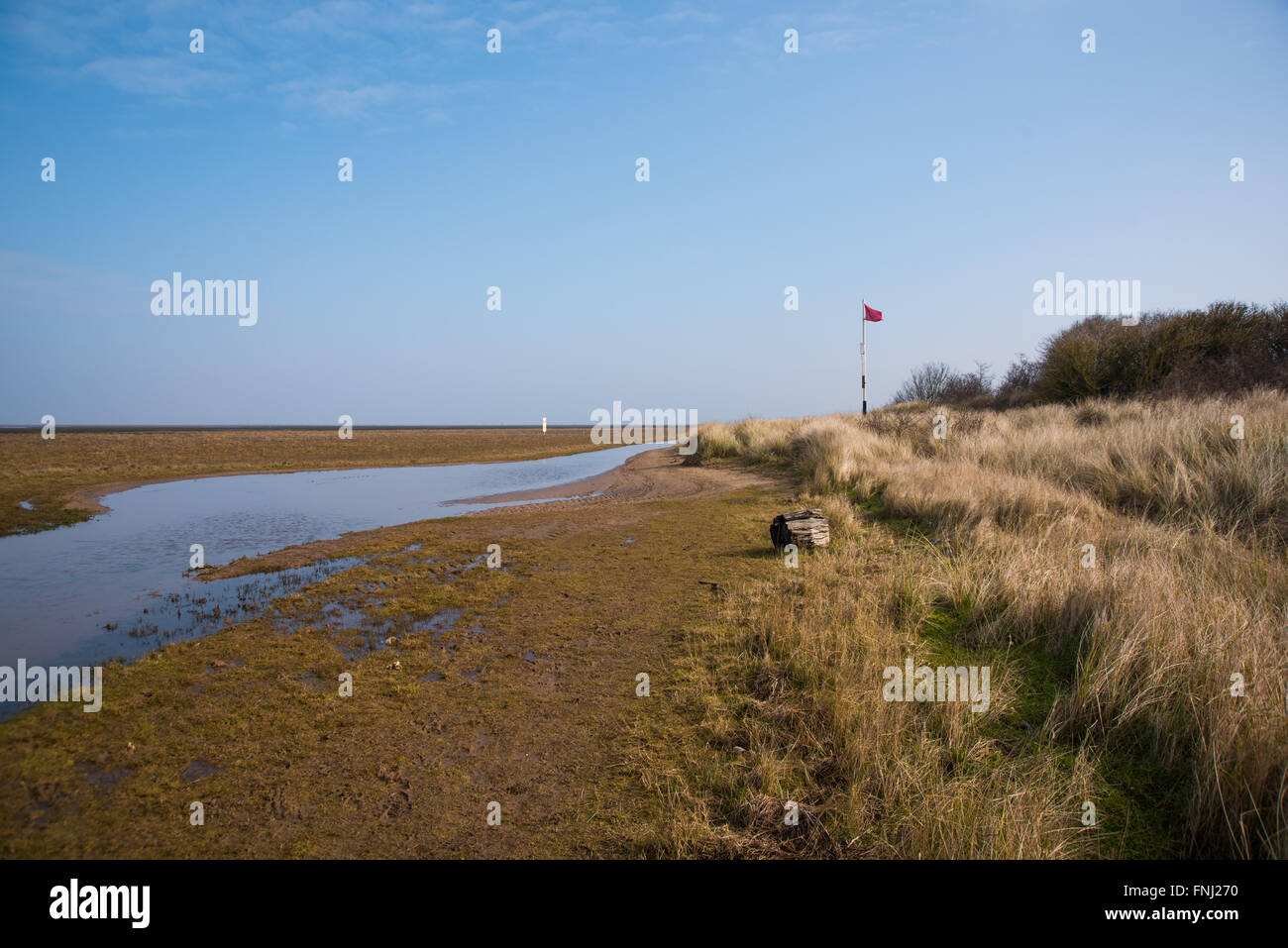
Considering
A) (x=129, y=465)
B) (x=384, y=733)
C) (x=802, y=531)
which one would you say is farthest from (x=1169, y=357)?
(x=129, y=465)

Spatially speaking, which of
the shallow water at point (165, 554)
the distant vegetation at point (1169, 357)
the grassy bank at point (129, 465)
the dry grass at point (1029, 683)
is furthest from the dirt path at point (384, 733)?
the distant vegetation at point (1169, 357)

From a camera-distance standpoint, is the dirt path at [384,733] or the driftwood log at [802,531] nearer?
the dirt path at [384,733]

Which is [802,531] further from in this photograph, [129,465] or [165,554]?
[129,465]

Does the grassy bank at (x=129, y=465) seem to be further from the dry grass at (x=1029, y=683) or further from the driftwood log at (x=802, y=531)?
the dry grass at (x=1029, y=683)

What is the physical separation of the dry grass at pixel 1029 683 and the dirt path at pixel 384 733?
0.69 m

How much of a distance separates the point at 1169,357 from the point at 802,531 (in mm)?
19462

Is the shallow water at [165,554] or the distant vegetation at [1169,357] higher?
the distant vegetation at [1169,357]

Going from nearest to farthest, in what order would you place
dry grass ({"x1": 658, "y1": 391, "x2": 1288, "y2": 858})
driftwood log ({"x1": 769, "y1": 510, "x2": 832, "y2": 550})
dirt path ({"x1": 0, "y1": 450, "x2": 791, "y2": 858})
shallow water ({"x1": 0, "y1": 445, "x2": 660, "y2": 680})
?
1. dry grass ({"x1": 658, "y1": 391, "x2": 1288, "y2": 858})
2. dirt path ({"x1": 0, "y1": 450, "x2": 791, "y2": 858})
3. shallow water ({"x1": 0, "y1": 445, "x2": 660, "y2": 680})
4. driftwood log ({"x1": 769, "y1": 510, "x2": 832, "y2": 550})

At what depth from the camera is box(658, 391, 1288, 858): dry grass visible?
2.81 metres

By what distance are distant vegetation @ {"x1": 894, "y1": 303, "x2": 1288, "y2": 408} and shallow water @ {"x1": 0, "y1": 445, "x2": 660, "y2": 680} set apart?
66.7 feet

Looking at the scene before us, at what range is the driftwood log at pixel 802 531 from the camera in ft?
29.4

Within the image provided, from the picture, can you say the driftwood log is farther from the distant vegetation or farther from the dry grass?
the distant vegetation

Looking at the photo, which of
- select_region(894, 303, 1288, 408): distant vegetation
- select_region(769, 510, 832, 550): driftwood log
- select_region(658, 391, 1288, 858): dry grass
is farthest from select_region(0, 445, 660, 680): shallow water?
select_region(894, 303, 1288, 408): distant vegetation

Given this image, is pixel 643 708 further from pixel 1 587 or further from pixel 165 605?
pixel 1 587
